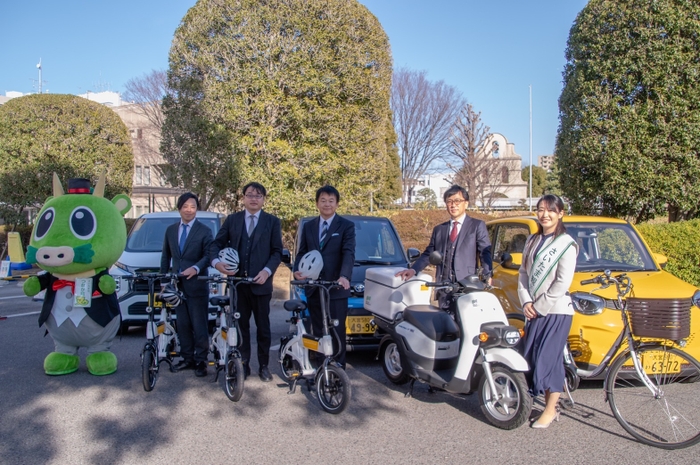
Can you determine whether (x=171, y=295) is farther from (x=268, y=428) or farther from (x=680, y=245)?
(x=680, y=245)

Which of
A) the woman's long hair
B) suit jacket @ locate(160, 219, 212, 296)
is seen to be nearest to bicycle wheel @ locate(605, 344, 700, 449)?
the woman's long hair

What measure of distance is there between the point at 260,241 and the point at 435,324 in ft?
6.71

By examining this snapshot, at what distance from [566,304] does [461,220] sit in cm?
155

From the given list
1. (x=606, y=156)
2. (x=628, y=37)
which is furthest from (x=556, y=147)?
(x=628, y=37)

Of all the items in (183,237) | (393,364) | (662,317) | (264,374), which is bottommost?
(264,374)

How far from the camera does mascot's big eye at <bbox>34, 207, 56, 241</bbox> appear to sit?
636 centimetres

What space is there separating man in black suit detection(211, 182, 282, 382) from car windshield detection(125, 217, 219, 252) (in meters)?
3.42

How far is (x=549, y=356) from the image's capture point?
467 centimetres

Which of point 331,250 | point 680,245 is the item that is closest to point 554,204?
point 331,250

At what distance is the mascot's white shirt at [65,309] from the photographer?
638cm

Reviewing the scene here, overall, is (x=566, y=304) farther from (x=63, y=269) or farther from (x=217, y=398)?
(x=63, y=269)

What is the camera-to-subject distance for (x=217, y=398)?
5773mm

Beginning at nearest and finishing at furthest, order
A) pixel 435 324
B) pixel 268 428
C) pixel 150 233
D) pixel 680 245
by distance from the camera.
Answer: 1. pixel 268 428
2. pixel 435 324
3. pixel 150 233
4. pixel 680 245

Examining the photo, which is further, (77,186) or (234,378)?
(77,186)
